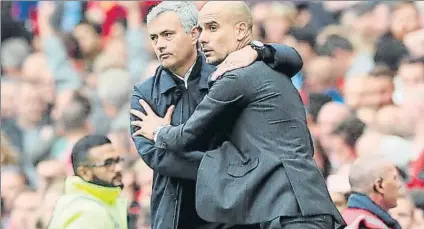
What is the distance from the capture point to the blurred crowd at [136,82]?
32.6 ft

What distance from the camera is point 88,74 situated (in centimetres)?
1312

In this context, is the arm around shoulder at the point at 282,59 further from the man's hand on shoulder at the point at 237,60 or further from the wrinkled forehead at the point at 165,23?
the wrinkled forehead at the point at 165,23

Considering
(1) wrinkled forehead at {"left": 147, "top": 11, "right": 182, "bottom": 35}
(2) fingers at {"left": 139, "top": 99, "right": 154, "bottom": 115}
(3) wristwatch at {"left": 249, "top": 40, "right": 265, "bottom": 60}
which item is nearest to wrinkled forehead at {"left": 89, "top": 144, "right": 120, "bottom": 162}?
(2) fingers at {"left": 139, "top": 99, "right": 154, "bottom": 115}

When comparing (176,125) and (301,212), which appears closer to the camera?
(301,212)

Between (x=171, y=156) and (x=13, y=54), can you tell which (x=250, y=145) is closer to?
(x=171, y=156)

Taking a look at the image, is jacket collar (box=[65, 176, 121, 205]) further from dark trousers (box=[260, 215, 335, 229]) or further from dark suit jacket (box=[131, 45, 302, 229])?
dark trousers (box=[260, 215, 335, 229])

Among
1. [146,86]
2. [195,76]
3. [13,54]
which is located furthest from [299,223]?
[13,54]

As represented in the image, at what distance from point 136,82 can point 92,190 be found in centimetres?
422

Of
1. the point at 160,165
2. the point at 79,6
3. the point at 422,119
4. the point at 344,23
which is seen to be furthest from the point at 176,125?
the point at 79,6

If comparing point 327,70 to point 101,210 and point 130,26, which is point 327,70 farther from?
point 101,210

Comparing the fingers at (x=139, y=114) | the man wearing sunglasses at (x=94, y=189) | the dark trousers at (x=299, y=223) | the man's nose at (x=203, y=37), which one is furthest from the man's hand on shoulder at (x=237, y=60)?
the man wearing sunglasses at (x=94, y=189)

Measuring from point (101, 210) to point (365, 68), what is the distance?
12.1 feet

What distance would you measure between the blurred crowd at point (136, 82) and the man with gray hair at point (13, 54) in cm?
1

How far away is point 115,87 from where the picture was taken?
12.4 meters
